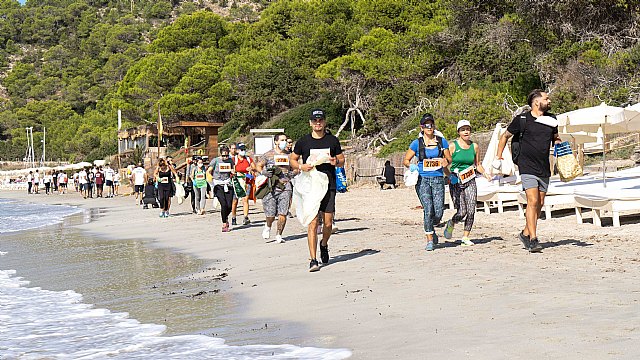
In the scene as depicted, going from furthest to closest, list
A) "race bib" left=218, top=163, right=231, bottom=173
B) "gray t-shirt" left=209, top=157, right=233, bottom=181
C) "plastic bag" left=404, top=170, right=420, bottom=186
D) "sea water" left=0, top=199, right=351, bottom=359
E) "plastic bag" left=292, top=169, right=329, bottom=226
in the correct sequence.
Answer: "gray t-shirt" left=209, top=157, right=233, bottom=181, "race bib" left=218, top=163, right=231, bottom=173, "plastic bag" left=404, top=170, right=420, bottom=186, "plastic bag" left=292, top=169, right=329, bottom=226, "sea water" left=0, top=199, right=351, bottom=359

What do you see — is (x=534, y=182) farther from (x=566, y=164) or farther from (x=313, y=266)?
(x=313, y=266)

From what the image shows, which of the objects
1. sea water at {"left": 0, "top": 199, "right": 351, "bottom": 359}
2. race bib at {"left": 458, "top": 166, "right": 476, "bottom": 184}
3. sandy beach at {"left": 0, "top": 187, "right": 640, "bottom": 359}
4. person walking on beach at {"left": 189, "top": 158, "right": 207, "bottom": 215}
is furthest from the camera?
person walking on beach at {"left": 189, "top": 158, "right": 207, "bottom": 215}

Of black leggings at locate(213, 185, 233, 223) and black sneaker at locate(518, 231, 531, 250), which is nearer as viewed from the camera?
black sneaker at locate(518, 231, 531, 250)

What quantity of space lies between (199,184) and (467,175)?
10.2 metres

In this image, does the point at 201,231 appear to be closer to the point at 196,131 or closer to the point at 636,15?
the point at 636,15

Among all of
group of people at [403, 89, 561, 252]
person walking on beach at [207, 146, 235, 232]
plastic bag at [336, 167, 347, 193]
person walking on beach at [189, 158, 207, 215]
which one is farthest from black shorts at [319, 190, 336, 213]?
person walking on beach at [189, 158, 207, 215]

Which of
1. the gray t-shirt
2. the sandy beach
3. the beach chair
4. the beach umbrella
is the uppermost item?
the beach umbrella

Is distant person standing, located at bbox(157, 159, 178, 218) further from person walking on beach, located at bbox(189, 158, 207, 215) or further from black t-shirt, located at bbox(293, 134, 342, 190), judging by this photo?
black t-shirt, located at bbox(293, 134, 342, 190)

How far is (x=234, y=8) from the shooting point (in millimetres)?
140125

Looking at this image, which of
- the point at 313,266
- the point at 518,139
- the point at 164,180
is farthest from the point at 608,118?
the point at 164,180

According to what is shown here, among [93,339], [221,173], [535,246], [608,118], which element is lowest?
[93,339]

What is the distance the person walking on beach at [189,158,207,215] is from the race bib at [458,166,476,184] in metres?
9.41

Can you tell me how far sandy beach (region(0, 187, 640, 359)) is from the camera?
4738 mm

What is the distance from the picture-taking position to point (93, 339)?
5859mm
